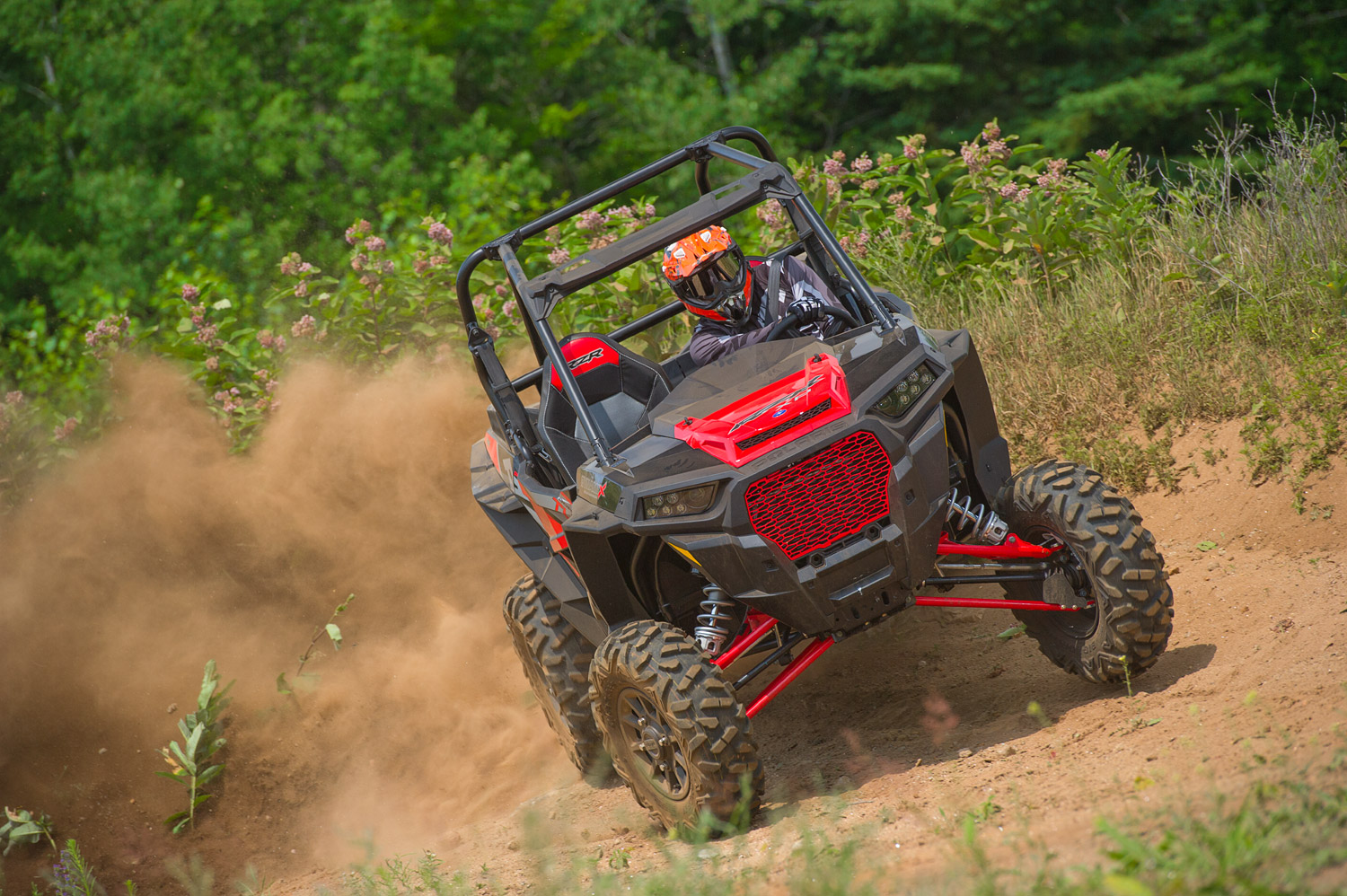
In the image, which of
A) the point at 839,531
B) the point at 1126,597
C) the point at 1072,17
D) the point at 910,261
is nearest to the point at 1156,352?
the point at 910,261

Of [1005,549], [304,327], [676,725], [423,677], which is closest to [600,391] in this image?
[676,725]

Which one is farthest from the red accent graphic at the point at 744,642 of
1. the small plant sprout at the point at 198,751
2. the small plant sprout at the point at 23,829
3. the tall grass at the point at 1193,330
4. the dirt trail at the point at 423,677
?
the small plant sprout at the point at 23,829

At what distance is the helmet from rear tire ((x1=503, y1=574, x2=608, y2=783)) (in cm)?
149

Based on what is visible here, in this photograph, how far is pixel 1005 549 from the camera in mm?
4336

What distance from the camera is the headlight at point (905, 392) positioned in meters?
3.98

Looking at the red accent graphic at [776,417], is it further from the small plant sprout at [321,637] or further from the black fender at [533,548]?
the small plant sprout at [321,637]

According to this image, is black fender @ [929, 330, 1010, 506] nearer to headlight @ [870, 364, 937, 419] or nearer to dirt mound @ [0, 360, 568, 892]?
headlight @ [870, 364, 937, 419]

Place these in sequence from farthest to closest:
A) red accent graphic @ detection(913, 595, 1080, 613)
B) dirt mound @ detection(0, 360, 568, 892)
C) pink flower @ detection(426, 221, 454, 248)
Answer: pink flower @ detection(426, 221, 454, 248) → dirt mound @ detection(0, 360, 568, 892) → red accent graphic @ detection(913, 595, 1080, 613)

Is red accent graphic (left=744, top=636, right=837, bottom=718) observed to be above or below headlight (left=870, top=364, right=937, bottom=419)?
below

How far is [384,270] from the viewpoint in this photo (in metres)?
8.49

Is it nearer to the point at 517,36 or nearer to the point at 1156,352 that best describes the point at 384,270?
the point at 1156,352

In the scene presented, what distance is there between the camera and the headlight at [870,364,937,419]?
398 cm

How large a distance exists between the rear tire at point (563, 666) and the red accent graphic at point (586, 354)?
102cm

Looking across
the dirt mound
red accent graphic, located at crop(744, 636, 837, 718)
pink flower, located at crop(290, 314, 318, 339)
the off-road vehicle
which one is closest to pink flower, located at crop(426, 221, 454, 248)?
the dirt mound
